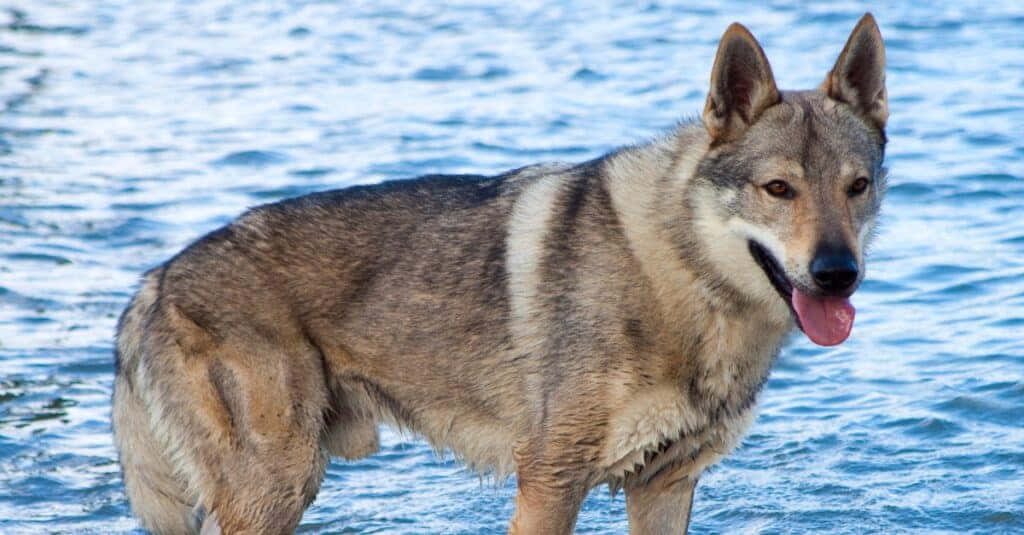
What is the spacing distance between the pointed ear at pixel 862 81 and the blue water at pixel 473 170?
1903 millimetres

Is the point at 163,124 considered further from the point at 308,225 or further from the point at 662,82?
the point at 308,225

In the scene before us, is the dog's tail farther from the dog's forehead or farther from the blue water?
the dog's forehead

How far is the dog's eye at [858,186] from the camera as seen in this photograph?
4.43 metres

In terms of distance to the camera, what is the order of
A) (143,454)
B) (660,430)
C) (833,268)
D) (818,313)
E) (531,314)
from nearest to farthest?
(833,268) → (818,313) → (660,430) → (531,314) → (143,454)

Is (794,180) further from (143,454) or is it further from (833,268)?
(143,454)

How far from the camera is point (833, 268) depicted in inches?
166

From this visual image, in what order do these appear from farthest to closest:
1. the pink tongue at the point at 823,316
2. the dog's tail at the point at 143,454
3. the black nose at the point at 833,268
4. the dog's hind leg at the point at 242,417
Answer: the dog's tail at the point at 143,454 < the dog's hind leg at the point at 242,417 < the pink tongue at the point at 823,316 < the black nose at the point at 833,268

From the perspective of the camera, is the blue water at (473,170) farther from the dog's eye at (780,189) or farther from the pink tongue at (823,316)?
the dog's eye at (780,189)

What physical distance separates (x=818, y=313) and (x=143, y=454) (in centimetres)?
228

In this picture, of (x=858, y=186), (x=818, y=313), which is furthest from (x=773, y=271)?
(x=858, y=186)

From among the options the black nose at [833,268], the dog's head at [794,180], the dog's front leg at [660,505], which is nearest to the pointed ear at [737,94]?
the dog's head at [794,180]

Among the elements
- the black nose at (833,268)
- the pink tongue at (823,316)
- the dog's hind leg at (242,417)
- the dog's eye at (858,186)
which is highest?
the dog's eye at (858,186)

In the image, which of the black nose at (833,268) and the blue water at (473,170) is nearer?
the black nose at (833,268)

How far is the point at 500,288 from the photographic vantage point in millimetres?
4883
